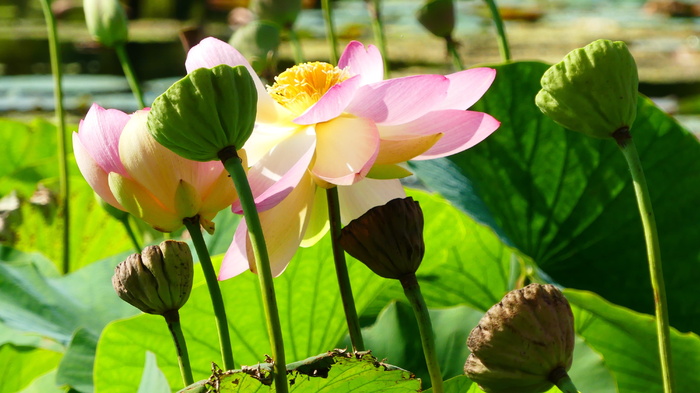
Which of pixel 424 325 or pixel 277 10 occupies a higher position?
pixel 277 10

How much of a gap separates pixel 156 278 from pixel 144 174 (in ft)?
0.17

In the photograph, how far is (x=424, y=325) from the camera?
334 mm

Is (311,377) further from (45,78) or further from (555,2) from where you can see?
(555,2)

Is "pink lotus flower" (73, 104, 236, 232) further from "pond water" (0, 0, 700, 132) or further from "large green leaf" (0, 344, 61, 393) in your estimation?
"pond water" (0, 0, 700, 132)

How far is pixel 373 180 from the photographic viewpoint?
17.8 inches

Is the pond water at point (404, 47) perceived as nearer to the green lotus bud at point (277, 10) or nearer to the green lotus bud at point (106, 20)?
the green lotus bud at point (277, 10)

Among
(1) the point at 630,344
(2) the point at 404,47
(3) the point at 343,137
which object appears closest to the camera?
(3) the point at 343,137

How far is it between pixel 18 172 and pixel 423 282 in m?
0.67

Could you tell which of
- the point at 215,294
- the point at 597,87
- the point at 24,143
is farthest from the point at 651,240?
the point at 24,143

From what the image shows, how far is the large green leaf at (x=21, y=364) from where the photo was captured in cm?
75

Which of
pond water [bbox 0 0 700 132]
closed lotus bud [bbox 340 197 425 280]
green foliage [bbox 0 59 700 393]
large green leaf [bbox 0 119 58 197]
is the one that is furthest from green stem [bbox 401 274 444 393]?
pond water [bbox 0 0 700 132]

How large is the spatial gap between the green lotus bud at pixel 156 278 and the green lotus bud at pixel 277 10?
78 centimetres

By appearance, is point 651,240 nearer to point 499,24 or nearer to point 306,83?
point 306,83

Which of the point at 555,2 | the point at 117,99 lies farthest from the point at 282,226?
the point at 555,2
